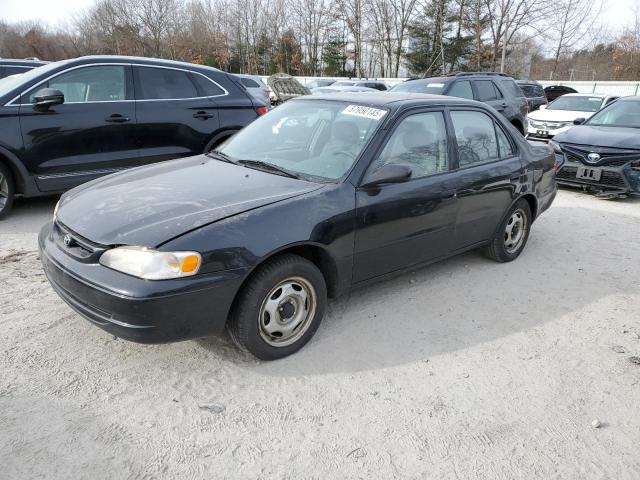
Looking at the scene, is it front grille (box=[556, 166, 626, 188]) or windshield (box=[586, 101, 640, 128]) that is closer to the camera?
front grille (box=[556, 166, 626, 188])

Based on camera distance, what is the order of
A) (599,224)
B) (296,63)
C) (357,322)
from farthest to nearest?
(296,63)
(599,224)
(357,322)

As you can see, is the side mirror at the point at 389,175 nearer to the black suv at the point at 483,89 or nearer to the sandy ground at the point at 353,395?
the sandy ground at the point at 353,395

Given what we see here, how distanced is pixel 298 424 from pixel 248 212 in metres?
1.21

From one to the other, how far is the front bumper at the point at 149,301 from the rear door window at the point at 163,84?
3954mm

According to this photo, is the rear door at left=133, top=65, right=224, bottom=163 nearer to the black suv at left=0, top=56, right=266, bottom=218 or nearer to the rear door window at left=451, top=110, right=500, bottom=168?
Answer: the black suv at left=0, top=56, right=266, bottom=218

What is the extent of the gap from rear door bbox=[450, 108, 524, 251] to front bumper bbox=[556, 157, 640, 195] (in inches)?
148

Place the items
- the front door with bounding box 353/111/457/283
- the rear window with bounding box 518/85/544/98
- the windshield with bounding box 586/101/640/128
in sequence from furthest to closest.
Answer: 1. the rear window with bounding box 518/85/544/98
2. the windshield with bounding box 586/101/640/128
3. the front door with bounding box 353/111/457/283

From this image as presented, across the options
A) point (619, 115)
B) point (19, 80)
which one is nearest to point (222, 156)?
point (19, 80)

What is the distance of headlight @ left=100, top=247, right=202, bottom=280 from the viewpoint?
8.36 feet

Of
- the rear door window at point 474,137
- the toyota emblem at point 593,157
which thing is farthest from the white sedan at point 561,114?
the rear door window at point 474,137

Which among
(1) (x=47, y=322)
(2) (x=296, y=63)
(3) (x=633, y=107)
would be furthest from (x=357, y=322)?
(2) (x=296, y=63)

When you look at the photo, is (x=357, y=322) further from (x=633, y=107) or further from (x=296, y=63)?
(x=296, y=63)

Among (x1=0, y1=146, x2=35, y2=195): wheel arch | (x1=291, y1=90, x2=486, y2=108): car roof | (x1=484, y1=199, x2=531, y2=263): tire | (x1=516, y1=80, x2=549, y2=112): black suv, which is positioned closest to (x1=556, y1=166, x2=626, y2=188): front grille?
(x1=484, y1=199, x2=531, y2=263): tire

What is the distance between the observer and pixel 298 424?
258 centimetres
